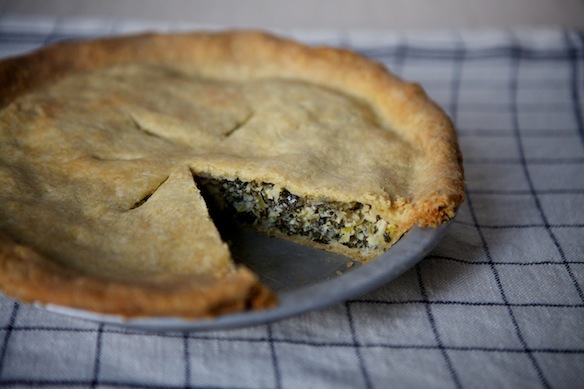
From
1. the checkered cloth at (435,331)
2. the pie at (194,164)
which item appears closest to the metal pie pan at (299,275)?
the pie at (194,164)

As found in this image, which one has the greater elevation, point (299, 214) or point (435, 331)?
point (435, 331)

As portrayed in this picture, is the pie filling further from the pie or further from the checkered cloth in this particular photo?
the checkered cloth

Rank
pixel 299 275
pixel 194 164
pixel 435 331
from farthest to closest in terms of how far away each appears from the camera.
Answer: pixel 194 164, pixel 299 275, pixel 435 331

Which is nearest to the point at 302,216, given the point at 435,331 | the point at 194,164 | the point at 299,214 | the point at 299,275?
the point at 299,214

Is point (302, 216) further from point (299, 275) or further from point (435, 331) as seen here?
point (435, 331)

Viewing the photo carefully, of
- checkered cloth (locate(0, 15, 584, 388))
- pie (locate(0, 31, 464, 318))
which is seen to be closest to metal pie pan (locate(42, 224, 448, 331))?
pie (locate(0, 31, 464, 318))

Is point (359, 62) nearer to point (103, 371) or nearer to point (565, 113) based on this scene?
point (565, 113)

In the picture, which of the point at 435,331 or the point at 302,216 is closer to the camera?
the point at 435,331

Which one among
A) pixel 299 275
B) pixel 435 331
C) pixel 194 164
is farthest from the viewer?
pixel 194 164
